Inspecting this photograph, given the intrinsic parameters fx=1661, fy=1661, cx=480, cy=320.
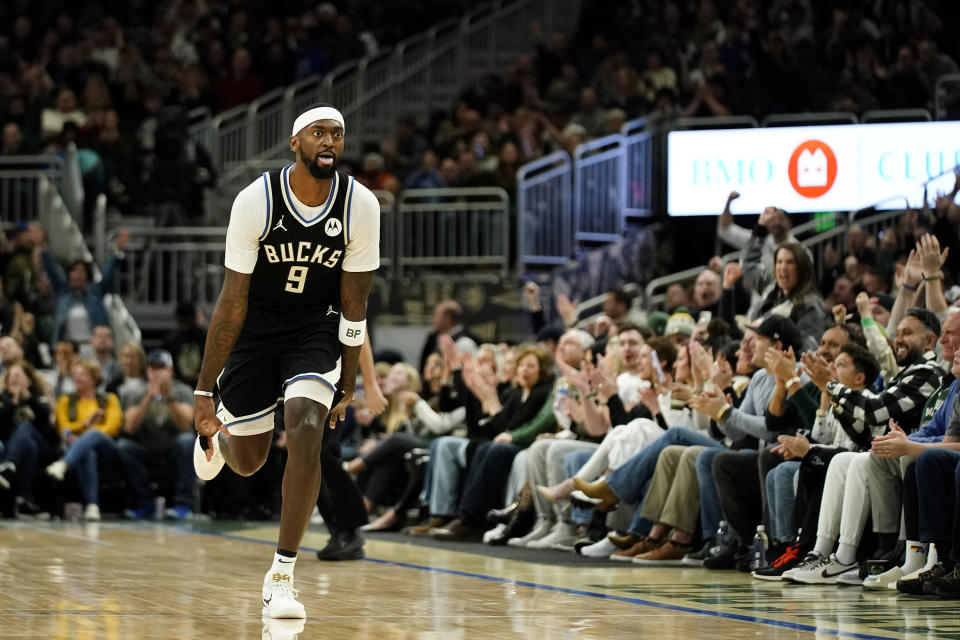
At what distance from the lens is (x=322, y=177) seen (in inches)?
282

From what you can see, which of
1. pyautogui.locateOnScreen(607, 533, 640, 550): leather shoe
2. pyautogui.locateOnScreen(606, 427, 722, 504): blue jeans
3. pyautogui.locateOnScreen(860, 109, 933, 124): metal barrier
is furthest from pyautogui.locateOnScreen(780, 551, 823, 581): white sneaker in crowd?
pyautogui.locateOnScreen(860, 109, 933, 124): metal barrier

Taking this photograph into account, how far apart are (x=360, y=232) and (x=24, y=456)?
7647 millimetres

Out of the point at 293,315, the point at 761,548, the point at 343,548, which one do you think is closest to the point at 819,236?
the point at 761,548

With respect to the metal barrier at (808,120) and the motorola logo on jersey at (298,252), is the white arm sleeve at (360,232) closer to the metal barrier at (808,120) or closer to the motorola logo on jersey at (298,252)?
the motorola logo on jersey at (298,252)

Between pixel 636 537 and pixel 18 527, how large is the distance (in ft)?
16.9

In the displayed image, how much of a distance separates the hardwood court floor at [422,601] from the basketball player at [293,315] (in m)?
0.54

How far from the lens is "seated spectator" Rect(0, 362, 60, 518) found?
45.9 ft

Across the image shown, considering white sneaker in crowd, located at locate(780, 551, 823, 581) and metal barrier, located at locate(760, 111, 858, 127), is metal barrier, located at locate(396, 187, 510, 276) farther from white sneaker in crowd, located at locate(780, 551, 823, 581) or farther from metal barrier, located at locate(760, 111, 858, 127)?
white sneaker in crowd, located at locate(780, 551, 823, 581)

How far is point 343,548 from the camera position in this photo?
32.5 ft

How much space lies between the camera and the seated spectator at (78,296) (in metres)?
16.6

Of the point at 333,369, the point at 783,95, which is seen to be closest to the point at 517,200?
the point at 783,95

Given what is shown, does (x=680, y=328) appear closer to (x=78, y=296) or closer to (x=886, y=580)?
(x=886, y=580)

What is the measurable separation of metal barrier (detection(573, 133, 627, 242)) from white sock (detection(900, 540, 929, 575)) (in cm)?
877

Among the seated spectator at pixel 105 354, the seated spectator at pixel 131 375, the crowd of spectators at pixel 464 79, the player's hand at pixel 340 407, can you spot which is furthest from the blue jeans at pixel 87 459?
the player's hand at pixel 340 407
